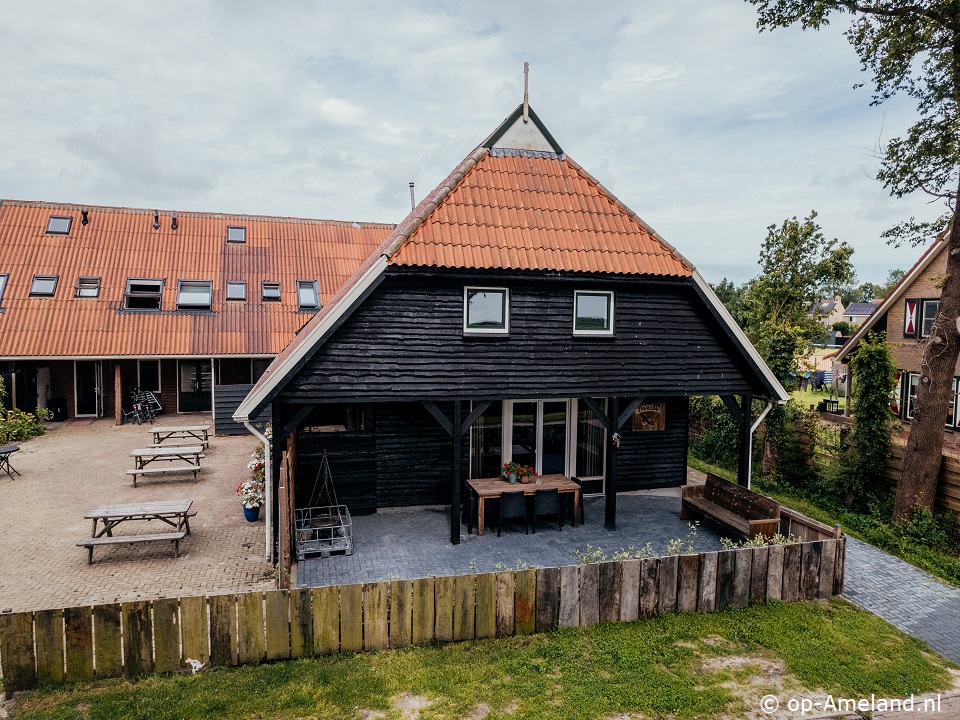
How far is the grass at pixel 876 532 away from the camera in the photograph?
1020 centimetres

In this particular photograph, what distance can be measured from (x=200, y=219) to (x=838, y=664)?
27.3 meters

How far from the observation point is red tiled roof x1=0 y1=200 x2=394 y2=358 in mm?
21656

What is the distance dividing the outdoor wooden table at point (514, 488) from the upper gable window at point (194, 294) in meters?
16.3

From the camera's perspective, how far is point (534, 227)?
36.6ft

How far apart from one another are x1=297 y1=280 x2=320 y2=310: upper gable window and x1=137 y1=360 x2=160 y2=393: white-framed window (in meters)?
5.96

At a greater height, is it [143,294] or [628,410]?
[143,294]

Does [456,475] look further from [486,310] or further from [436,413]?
[486,310]

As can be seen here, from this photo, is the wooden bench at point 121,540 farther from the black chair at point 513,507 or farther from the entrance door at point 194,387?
the entrance door at point 194,387

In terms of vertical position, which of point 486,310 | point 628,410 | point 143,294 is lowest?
point 628,410

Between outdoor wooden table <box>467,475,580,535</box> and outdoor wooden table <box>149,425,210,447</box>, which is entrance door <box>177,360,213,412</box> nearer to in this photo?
outdoor wooden table <box>149,425,210,447</box>

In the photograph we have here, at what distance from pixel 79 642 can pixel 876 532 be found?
12.8m

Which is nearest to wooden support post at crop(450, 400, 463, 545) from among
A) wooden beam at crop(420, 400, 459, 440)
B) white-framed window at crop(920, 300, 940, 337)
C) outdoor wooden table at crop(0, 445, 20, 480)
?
wooden beam at crop(420, 400, 459, 440)

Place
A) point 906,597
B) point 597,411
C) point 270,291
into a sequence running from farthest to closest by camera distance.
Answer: point 270,291 < point 597,411 < point 906,597

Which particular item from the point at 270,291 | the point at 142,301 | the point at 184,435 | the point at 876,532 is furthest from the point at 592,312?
the point at 142,301
